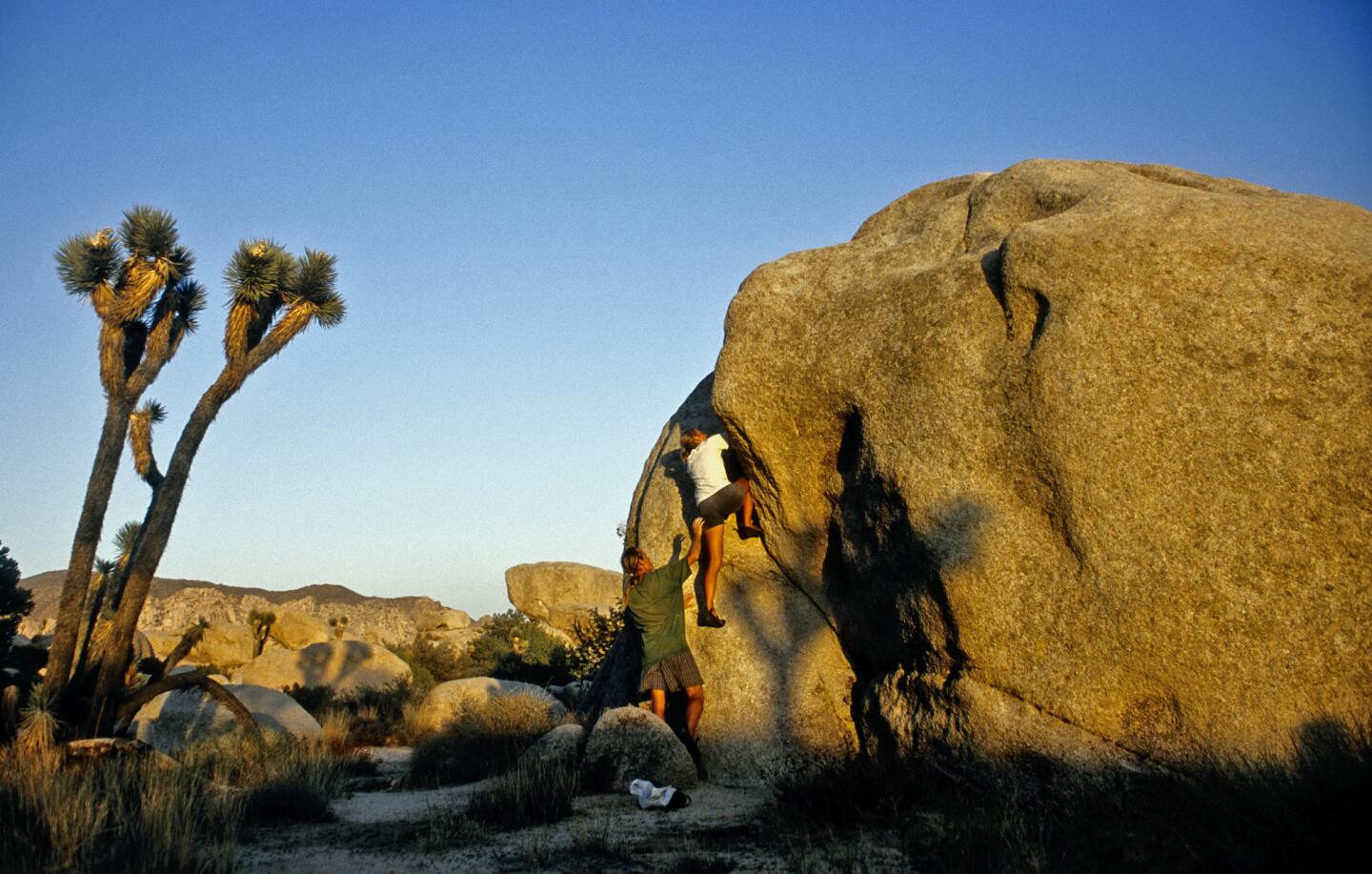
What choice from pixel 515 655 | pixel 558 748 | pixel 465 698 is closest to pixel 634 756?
pixel 558 748

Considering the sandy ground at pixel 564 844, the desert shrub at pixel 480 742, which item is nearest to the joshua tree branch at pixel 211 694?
the desert shrub at pixel 480 742

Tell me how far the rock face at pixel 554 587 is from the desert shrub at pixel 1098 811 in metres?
35.3

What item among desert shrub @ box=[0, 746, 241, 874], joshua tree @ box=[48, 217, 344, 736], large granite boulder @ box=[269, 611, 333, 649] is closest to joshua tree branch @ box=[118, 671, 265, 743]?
joshua tree @ box=[48, 217, 344, 736]

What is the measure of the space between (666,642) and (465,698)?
6.26 metres

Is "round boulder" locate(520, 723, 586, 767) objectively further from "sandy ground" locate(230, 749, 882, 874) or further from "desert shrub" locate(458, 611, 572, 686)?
"desert shrub" locate(458, 611, 572, 686)

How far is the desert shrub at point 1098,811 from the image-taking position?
4.47 m

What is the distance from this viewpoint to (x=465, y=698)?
549 inches

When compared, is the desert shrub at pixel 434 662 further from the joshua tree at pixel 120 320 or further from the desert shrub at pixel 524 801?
the desert shrub at pixel 524 801

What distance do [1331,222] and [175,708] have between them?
1458 cm

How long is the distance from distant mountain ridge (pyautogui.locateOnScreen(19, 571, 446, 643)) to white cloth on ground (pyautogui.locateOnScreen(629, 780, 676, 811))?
33.2 m

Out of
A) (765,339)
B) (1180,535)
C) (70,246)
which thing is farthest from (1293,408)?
(70,246)

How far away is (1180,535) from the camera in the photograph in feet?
20.4

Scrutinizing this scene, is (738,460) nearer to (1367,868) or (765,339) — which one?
(765,339)

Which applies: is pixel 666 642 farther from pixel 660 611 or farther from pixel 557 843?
pixel 557 843
